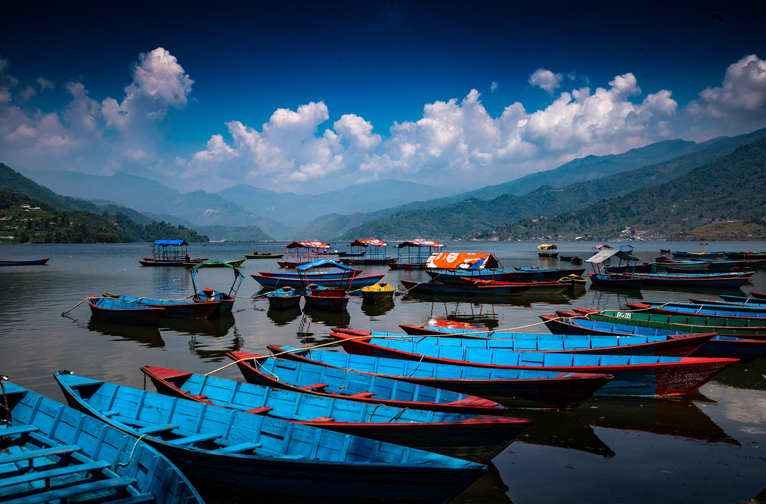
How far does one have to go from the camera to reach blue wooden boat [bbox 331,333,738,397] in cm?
1157

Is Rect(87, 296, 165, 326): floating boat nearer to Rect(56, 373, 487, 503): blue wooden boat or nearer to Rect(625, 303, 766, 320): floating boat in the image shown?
Rect(56, 373, 487, 503): blue wooden boat

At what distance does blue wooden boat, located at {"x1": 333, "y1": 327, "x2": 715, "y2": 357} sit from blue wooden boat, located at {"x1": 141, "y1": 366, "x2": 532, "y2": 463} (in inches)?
250

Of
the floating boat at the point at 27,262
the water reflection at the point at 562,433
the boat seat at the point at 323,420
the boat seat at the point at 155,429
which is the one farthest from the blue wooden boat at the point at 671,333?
the floating boat at the point at 27,262

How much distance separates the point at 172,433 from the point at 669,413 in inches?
504

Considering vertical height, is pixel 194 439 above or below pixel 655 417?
above

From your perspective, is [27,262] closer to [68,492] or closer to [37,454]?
[37,454]

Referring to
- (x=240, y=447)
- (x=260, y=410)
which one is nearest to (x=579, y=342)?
(x=260, y=410)

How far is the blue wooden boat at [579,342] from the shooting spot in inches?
517

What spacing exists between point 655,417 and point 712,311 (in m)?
12.4

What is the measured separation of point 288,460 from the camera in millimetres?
6242

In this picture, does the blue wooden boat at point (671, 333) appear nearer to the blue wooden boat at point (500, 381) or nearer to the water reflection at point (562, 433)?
the water reflection at point (562, 433)

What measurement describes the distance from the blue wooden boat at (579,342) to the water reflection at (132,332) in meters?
11.2

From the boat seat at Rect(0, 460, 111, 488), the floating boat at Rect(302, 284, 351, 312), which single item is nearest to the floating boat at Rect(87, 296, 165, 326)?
the floating boat at Rect(302, 284, 351, 312)

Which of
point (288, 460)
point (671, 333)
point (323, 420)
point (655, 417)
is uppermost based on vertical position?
point (288, 460)
